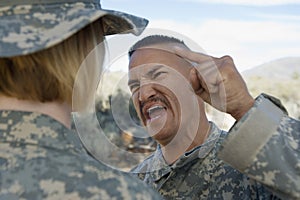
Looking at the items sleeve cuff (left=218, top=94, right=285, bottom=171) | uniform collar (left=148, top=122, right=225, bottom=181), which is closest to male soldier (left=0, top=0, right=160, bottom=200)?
sleeve cuff (left=218, top=94, right=285, bottom=171)

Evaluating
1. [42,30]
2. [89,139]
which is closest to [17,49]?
[42,30]

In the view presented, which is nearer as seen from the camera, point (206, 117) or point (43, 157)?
point (43, 157)

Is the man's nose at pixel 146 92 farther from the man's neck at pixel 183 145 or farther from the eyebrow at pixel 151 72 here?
the man's neck at pixel 183 145

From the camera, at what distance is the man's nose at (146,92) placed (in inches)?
108

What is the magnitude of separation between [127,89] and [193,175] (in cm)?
55

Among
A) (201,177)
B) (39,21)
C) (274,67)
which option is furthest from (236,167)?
(274,67)

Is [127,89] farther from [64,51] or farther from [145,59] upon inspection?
[64,51]

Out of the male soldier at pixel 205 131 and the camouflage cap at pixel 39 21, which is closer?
the camouflage cap at pixel 39 21

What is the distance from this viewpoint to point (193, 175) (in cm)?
261

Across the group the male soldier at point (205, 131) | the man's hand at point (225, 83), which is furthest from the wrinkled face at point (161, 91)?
the man's hand at point (225, 83)

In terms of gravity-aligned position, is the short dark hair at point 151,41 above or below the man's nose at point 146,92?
above

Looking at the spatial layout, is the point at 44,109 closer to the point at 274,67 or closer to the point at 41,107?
the point at 41,107

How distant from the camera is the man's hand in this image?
1.97 meters

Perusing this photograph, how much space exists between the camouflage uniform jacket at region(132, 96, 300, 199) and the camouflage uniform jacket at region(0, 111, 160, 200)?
0.52 meters
